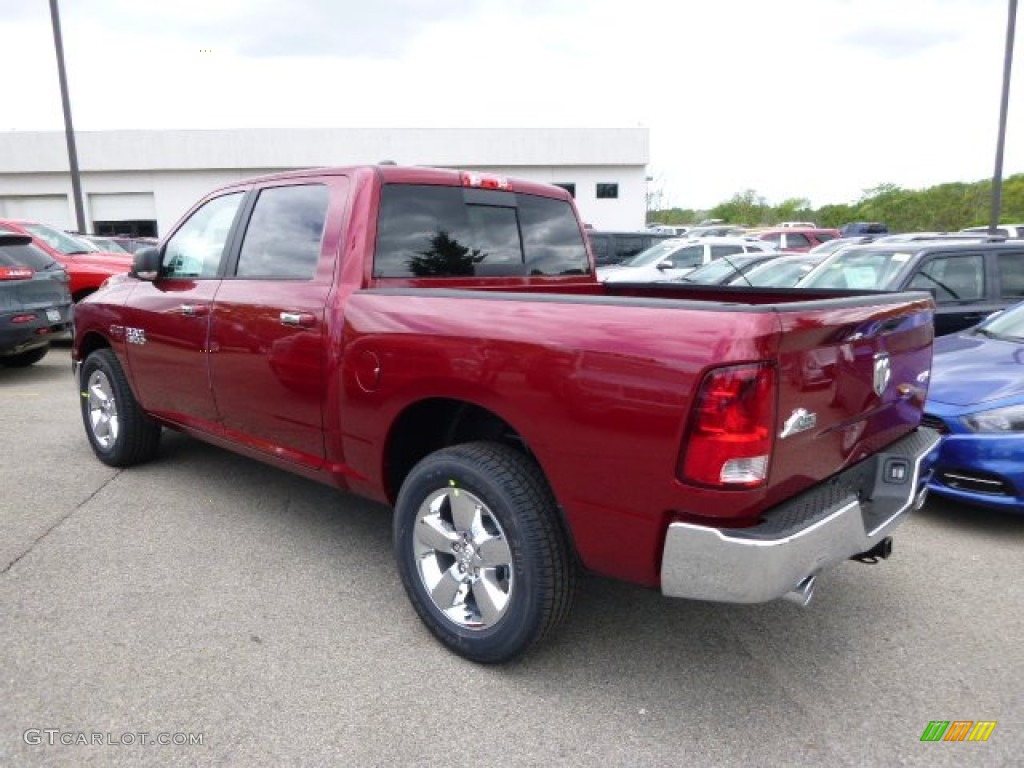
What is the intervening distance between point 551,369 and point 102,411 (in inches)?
158

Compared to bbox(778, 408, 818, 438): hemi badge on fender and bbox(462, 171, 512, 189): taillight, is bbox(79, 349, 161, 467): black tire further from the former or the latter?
bbox(778, 408, 818, 438): hemi badge on fender

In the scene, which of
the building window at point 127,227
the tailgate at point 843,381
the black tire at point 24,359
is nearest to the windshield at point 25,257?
the black tire at point 24,359

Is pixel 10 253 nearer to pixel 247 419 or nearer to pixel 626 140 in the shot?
pixel 247 419

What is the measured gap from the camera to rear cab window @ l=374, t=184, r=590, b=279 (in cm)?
333

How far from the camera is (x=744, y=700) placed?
261 cm

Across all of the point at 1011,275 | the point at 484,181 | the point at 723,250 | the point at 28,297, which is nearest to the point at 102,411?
the point at 484,181

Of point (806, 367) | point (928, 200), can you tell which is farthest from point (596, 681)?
A: point (928, 200)

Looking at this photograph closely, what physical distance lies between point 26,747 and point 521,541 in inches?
67.0

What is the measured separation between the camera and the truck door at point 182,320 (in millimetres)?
3963

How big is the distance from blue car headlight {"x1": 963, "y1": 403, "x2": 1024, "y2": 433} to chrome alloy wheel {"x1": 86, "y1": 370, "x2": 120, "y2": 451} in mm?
5150

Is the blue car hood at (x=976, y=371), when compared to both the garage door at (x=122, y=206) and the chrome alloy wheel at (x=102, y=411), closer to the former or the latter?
the chrome alloy wheel at (x=102, y=411)

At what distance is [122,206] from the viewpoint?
37344mm

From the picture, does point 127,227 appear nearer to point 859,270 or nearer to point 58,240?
point 58,240

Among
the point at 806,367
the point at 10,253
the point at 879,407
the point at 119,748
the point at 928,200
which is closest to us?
the point at 806,367
